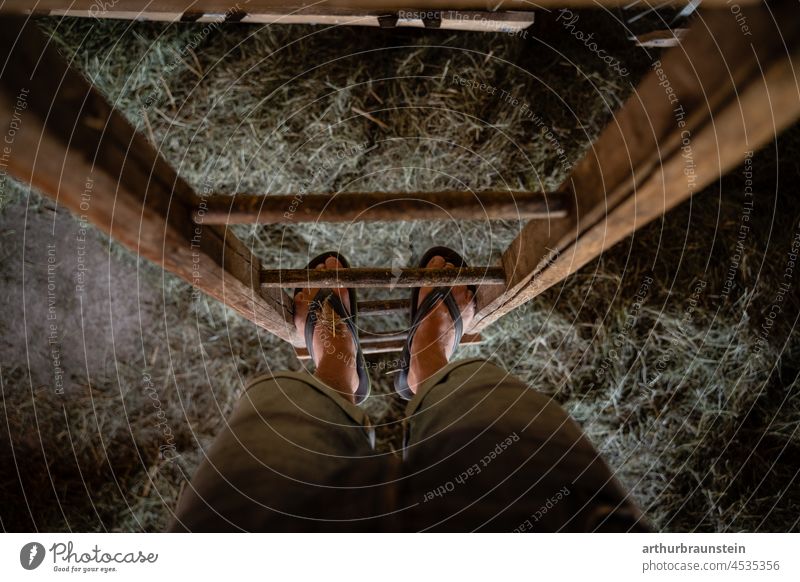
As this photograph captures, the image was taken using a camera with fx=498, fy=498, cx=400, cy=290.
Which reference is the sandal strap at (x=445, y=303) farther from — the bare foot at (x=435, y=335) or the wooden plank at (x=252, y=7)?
the wooden plank at (x=252, y=7)

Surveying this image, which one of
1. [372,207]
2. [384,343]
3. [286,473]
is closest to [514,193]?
[372,207]

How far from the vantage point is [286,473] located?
568 mm

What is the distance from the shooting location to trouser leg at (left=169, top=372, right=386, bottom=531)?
0.54 meters

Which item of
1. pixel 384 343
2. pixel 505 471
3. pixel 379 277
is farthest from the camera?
pixel 384 343

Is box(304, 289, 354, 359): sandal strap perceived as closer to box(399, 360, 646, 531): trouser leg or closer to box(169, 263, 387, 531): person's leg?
box(169, 263, 387, 531): person's leg

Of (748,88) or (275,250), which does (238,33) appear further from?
(748,88)

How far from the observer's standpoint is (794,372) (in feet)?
3.50

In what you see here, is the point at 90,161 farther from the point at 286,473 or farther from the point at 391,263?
the point at 391,263

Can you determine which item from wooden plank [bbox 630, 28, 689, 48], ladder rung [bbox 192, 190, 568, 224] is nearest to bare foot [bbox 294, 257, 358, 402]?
ladder rung [bbox 192, 190, 568, 224]

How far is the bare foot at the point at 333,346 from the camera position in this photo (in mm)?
938

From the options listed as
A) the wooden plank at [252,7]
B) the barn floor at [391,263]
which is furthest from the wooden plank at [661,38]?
the wooden plank at [252,7]

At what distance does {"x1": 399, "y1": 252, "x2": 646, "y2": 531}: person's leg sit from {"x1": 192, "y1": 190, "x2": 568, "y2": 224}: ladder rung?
25cm

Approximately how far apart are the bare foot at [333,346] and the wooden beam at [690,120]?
49cm

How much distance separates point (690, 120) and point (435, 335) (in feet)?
2.10
